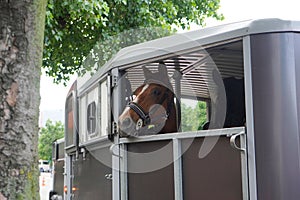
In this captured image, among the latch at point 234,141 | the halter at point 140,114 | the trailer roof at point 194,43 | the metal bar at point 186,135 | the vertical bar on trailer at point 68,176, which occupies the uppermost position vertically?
the trailer roof at point 194,43

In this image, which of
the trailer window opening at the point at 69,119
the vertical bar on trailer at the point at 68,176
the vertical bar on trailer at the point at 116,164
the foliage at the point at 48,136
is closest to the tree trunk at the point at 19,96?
the vertical bar on trailer at the point at 116,164

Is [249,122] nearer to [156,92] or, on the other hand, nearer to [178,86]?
[156,92]

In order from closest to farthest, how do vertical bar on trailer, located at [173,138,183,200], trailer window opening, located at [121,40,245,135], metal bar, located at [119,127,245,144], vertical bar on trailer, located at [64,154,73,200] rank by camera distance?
metal bar, located at [119,127,245,144] → vertical bar on trailer, located at [173,138,183,200] → trailer window opening, located at [121,40,245,135] → vertical bar on trailer, located at [64,154,73,200]

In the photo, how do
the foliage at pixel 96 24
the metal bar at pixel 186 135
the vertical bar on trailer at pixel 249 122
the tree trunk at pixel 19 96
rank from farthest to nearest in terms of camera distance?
the foliage at pixel 96 24 < the metal bar at pixel 186 135 < the vertical bar on trailer at pixel 249 122 < the tree trunk at pixel 19 96

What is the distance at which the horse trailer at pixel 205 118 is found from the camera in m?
3.18

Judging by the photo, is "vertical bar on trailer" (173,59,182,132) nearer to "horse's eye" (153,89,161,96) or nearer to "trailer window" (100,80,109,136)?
"horse's eye" (153,89,161,96)

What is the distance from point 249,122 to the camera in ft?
10.7

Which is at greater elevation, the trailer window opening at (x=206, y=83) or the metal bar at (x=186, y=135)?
the trailer window opening at (x=206, y=83)

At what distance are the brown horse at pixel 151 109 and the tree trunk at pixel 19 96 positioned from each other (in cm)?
151

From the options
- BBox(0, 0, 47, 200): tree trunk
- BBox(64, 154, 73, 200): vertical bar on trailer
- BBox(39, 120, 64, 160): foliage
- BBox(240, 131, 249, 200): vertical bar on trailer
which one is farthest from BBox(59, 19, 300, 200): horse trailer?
BBox(39, 120, 64, 160): foliage

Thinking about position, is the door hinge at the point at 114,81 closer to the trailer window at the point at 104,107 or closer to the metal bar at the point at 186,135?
the trailer window at the point at 104,107

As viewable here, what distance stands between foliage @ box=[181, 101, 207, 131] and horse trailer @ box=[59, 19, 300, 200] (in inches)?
0.6

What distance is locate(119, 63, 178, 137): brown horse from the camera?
395 cm

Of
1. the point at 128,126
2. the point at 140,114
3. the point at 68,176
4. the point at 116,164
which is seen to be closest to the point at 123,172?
the point at 116,164
